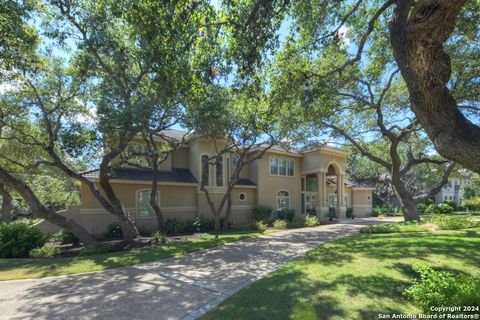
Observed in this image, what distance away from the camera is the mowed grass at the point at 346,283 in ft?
15.1

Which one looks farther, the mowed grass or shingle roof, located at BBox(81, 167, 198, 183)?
shingle roof, located at BBox(81, 167, 198, 183)

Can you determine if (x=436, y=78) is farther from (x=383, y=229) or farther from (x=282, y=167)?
(x=282, y=167)

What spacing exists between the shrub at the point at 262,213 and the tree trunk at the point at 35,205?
1249cm

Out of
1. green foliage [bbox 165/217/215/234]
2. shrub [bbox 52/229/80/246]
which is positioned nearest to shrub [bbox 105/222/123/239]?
shrub [bbox 52/229/80/246]

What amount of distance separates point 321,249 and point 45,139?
610 inches

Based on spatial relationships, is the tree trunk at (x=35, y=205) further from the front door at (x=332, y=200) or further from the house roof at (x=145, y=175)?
the front door at (x=332, y=200)

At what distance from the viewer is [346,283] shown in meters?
5.80

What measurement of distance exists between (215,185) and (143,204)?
5.39 meters

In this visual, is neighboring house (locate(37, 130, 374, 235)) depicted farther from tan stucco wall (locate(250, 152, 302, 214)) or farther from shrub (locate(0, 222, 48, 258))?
shrub (locate(0, 222, 48, 258))

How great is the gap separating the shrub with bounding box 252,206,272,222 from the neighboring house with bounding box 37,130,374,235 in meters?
0.76

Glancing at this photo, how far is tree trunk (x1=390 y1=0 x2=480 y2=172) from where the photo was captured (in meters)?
3.88

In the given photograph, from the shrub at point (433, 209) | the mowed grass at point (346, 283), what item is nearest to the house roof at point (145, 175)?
the mowed grass at point (346, 283)

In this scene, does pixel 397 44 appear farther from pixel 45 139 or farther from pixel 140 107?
pixel 45 139

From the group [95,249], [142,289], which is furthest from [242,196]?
[142,289]
